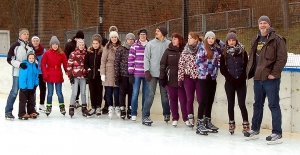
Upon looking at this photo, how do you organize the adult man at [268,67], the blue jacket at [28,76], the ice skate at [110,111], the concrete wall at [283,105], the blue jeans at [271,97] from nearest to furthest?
the adult man at [268,67]
the blue jeans at [271,97]
the concrete wall at [283,105]
the blue jacket at [28,76]
the ice skate at [110,111]

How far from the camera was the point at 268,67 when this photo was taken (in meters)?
4.98

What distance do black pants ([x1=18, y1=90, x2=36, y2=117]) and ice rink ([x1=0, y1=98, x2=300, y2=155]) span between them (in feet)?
0.56

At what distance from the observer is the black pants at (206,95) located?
18.6 feet

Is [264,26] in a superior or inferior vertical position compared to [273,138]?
superior

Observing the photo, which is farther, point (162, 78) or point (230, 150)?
point (162, 78)

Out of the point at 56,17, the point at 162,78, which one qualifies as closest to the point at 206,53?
the point at 162,78

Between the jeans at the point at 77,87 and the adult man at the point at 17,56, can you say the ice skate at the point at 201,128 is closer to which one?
the jeans at the point at 77,87

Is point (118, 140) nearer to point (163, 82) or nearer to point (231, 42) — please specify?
point (163, 82)

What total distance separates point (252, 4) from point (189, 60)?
399 inches

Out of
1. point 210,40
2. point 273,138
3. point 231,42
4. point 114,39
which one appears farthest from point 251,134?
point 114,39

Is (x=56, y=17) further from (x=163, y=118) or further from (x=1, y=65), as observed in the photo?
(x=163, y=118)

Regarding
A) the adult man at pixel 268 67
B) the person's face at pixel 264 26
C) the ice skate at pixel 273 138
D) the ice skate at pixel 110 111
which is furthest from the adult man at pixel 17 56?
the ice skate at pixel 273 138

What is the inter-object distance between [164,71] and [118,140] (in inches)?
48.9

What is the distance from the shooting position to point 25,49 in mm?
6711
